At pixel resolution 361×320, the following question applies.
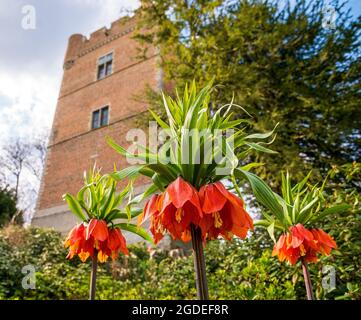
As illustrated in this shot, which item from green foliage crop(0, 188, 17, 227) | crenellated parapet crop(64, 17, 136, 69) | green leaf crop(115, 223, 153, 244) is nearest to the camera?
green leaf crop(115, 223, 153, 244)

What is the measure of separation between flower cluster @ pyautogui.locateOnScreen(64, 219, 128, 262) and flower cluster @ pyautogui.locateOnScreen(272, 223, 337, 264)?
80 cm

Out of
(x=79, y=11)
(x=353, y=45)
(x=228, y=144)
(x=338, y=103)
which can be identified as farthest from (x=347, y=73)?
(x=228, y=144)

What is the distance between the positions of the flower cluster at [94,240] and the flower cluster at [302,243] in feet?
2.64

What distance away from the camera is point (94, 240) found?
1.49 m

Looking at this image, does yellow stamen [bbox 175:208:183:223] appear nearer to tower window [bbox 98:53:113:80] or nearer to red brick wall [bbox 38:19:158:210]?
red brick wall [bbox 38:19:158:210]

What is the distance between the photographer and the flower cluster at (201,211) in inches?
37.6

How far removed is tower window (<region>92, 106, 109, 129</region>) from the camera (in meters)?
16.3

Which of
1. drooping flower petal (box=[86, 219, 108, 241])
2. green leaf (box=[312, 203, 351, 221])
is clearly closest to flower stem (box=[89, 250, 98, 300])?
drooping flower petal (box=[86, 219, 108, 241])

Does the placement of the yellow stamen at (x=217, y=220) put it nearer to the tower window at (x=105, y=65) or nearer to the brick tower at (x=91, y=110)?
the brick tower at (x=91, y=110)

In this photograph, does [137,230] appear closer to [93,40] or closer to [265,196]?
[265,196]

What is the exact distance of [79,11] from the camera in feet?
22.8

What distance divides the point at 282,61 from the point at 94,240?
870cm

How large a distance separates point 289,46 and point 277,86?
143 cm

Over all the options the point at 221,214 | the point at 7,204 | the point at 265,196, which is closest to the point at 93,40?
the point at 7,204
